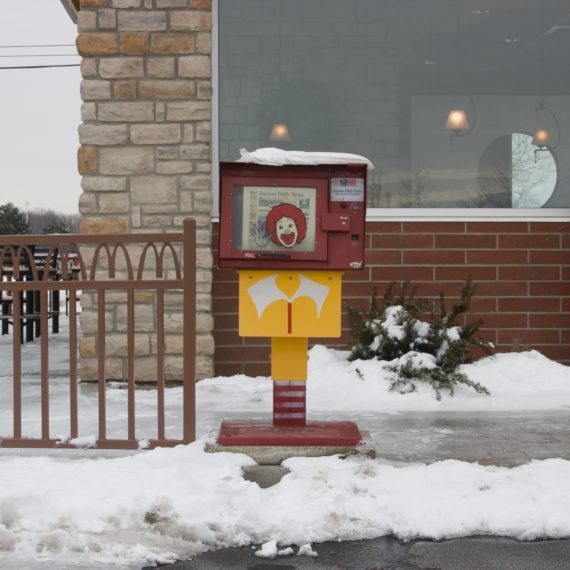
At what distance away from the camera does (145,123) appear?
795 centimetres

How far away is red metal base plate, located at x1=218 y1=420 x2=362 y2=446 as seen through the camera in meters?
5.09

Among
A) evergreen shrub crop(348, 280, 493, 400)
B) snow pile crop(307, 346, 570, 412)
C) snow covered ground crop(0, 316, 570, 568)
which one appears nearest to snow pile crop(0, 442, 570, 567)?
snow covered ground crop(0, 316, 570, 568)

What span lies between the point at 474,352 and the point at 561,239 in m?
1.29

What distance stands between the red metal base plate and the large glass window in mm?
3488

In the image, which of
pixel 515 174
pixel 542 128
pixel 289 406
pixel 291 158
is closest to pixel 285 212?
pixel 291 158

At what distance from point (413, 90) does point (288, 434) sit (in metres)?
4.31

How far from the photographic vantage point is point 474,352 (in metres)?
8.32

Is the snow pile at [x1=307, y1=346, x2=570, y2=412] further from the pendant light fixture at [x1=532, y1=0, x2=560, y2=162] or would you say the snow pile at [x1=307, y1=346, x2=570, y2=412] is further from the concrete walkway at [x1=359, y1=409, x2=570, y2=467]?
the pendant light fixture at [x1=532, y1=0, x2=560, y2=162]

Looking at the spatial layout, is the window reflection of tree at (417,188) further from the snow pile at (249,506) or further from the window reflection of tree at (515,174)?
the snow pile at (249,506)

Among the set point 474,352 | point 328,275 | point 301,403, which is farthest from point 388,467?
point 474,352

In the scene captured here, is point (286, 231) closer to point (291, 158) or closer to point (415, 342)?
point (291, 158)

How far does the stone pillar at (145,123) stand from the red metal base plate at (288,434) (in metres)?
2.69

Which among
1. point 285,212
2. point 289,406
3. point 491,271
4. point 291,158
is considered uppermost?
point 291,158

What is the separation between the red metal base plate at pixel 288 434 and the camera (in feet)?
16.7
